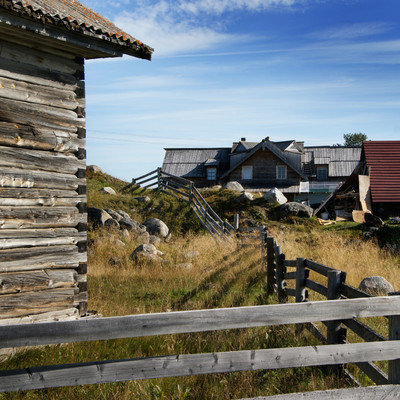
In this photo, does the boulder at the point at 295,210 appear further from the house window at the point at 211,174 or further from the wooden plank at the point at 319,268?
the wooden plank at the point at 319,268

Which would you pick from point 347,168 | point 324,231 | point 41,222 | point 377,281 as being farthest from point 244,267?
point 347,168

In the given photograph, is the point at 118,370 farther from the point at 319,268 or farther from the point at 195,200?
the point at 195,200

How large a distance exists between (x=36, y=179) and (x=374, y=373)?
215 inches

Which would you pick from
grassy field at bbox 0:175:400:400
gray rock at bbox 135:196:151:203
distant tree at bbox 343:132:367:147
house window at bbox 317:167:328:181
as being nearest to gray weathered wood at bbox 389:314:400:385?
grassy field at bbox 0:175:400:400

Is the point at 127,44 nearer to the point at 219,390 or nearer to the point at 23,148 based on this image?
the point at 23,148

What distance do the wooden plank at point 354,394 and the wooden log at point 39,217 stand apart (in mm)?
4664

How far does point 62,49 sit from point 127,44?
3.55ft

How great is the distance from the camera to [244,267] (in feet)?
38.7

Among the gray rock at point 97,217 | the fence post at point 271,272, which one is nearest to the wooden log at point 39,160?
the fence post at point 271,272

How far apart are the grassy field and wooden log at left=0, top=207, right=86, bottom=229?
1895 mm

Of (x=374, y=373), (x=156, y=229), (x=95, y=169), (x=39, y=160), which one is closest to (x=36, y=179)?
Answer: (x=39, y=160)

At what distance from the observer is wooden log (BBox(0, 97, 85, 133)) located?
655 centimetres

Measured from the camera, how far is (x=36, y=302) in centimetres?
681

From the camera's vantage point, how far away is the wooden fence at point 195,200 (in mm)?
20653
